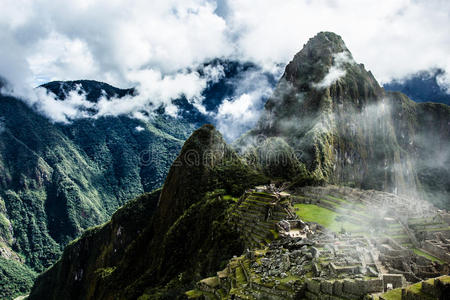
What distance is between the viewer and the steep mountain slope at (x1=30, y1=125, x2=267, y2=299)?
52.2 m

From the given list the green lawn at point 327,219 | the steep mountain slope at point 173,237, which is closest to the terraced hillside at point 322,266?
the green lawn at point 327,219

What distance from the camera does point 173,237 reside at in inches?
3265

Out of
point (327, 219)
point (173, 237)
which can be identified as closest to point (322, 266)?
point (327, 219)

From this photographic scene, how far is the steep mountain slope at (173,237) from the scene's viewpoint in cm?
5216

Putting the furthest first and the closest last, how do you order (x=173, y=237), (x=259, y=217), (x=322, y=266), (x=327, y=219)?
(x=173, y=237) → (x=327, y=219) → (x=259, y=217) → (x=322, y=266)

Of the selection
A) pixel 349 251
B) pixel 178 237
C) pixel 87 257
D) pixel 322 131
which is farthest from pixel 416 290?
pixel 87 257

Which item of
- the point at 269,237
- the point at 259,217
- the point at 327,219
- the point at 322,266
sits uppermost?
the point at 259,217

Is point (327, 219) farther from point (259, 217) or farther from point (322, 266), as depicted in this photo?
point (322, 266)

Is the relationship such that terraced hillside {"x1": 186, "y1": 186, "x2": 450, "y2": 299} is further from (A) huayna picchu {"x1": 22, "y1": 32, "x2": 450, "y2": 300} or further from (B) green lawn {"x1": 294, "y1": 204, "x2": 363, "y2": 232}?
(B) green lawn {"x1": 294, "y1": 204, "x2": 363, "y2": 232}

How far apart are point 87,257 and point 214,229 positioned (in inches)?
6263

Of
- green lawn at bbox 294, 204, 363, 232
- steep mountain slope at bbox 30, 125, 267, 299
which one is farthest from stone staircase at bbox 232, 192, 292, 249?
green lawn at bbox 294, 204, 363, 232

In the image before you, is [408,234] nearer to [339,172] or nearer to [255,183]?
[255,183]

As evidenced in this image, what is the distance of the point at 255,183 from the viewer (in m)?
94.4

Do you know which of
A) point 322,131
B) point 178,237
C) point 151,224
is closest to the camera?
point 178,237
